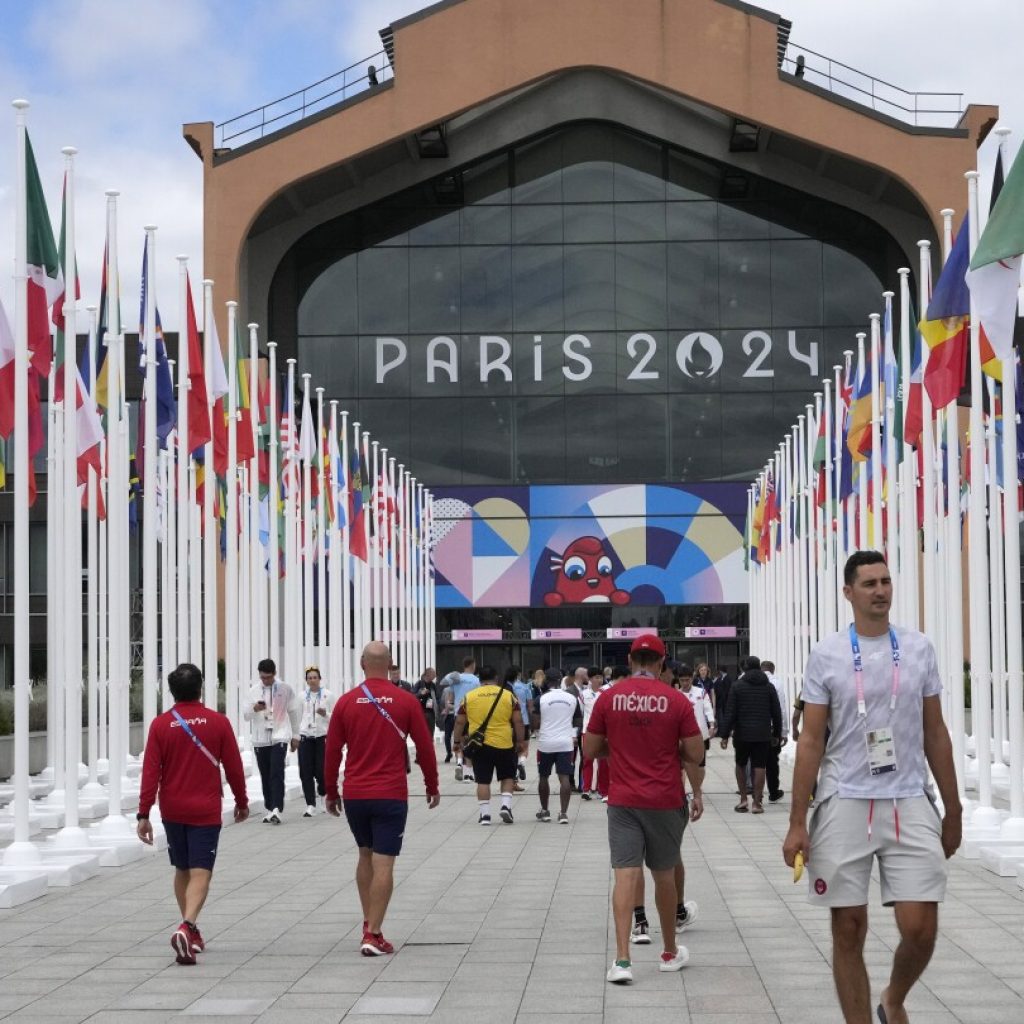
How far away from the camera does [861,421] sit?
96.1 ft

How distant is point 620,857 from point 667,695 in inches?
36.1

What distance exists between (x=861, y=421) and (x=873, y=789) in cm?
2224

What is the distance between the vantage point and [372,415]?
62188 millimetres

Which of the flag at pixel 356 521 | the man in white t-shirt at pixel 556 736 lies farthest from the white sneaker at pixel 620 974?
the flag at pixel 356 521

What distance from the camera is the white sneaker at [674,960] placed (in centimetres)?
1063

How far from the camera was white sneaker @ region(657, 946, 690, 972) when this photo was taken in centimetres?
1063

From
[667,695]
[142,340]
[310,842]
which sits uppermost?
[142,340]

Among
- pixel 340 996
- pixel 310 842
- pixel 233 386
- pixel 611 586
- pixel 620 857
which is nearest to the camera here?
pixel 340 996

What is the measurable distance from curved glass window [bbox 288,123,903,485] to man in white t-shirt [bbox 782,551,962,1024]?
178 ft

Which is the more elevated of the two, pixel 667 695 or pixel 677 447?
pixel 677 447

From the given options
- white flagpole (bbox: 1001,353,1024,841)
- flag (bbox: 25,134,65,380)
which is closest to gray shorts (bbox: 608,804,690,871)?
white flagpole (bbox: 1001,353,1024,841)

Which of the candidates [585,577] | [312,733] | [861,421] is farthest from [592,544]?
[312,733]

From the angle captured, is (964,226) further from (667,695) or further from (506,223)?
(506,223)

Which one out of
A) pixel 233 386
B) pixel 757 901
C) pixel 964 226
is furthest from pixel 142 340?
pixel 757 901
